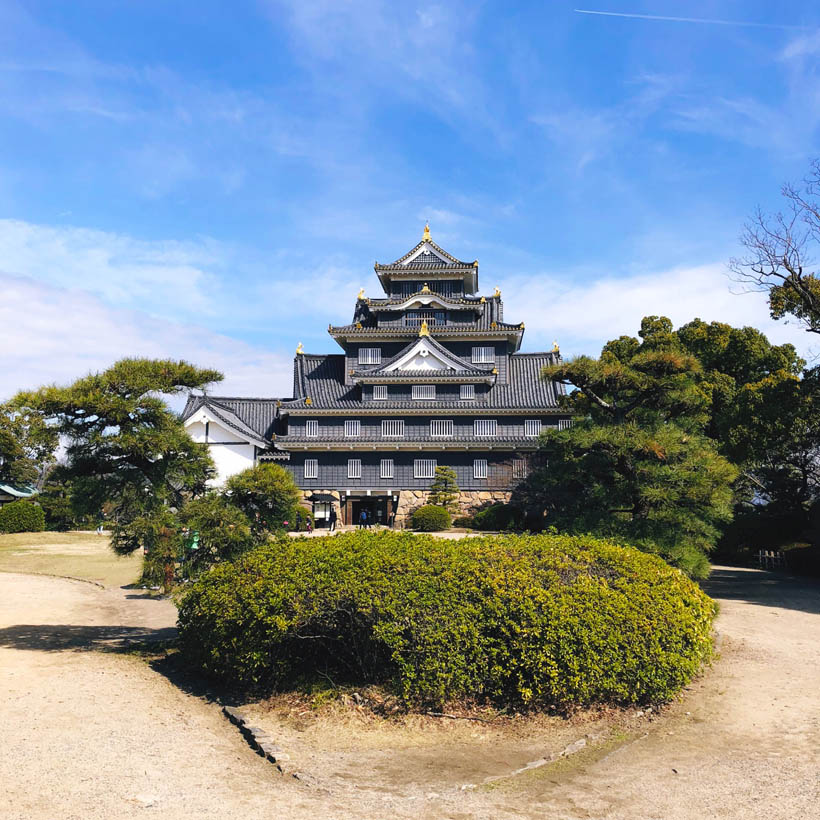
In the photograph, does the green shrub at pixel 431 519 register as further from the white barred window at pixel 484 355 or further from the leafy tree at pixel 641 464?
the leafy tree at pixel 641 464

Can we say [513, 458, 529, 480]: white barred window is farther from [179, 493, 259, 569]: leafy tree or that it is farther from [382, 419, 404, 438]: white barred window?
[179, 493, 259, 569]: leafy tree

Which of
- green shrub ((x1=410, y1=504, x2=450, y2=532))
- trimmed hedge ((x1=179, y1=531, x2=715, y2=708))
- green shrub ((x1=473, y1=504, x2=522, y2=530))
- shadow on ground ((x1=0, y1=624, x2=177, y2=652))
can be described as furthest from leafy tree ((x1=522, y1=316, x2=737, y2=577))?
green shrub ((x1=410, y1=504, x2=450, y2=532))

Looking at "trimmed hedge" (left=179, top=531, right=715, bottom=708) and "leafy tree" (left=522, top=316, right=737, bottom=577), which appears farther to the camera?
"leafy tree" (left=522, top=316, right=737, bottom=577)

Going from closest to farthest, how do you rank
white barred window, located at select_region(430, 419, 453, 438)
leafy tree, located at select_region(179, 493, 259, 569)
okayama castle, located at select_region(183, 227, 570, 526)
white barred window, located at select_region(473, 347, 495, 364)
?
leafy tree, located at select_region(179, 493, 259, 569) → okayama castle, located at select_region(183, 227, 570, 526) → white barred window, located at select_region(430, 419, 453, 438) → white barred window, located at select_region(473, 347, 495, 364)

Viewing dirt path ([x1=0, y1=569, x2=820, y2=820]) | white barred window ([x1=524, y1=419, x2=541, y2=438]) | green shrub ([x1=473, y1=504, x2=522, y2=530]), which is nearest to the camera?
dirt path ([x1=0, y1=569, x2=820, y2=820])

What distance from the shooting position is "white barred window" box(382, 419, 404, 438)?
125 feet

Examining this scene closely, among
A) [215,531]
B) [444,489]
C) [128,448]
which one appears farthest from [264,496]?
[444,489]

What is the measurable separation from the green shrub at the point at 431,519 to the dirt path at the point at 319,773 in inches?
891

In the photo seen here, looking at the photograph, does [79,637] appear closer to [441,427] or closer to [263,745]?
[263,745]

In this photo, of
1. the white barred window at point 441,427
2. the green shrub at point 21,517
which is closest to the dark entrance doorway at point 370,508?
the white barred window at point 441,427

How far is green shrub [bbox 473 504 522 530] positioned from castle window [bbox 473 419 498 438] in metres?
5.42

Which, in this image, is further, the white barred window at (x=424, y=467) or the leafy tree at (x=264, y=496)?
the white barred window at (x=424, y=467)

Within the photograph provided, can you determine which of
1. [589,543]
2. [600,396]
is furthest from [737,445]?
[589,543]

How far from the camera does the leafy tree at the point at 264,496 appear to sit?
1049cm
